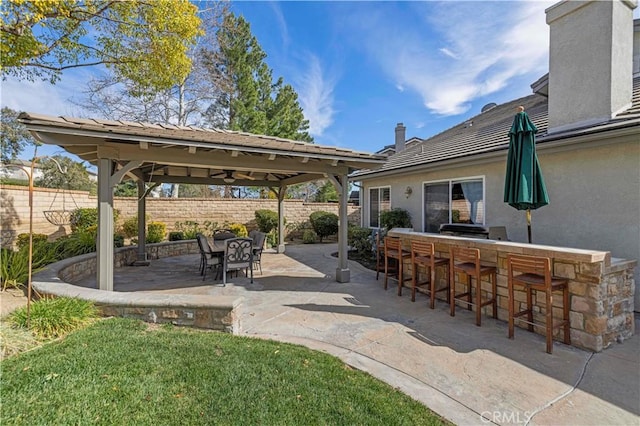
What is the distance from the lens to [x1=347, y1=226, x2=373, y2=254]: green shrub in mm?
10648

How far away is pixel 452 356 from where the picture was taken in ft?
11.9

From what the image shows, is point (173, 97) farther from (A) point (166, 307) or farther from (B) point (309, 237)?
(A) point (166, 307)

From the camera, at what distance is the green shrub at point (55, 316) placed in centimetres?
365

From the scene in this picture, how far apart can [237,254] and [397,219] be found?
555 cm

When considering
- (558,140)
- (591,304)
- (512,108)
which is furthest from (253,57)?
(591,304)

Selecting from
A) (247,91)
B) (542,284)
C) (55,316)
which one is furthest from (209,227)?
(542,284)

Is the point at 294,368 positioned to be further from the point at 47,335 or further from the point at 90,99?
the point at 90,99

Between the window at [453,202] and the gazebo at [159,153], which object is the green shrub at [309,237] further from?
the gazebo at [159,153]

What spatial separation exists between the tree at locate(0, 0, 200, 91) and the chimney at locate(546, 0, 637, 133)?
8.81 metres

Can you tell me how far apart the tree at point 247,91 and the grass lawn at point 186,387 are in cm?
1575

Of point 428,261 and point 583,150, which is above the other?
point 583,150

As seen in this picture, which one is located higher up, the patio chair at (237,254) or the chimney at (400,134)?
the chimney at (400,134)

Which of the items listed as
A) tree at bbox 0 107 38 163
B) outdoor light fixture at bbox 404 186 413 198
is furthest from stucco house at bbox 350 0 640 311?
tree at bbox 0 107 38 163

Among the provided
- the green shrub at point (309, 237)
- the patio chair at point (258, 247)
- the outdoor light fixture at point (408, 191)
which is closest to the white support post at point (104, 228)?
the patio chair at point (258, 247)
